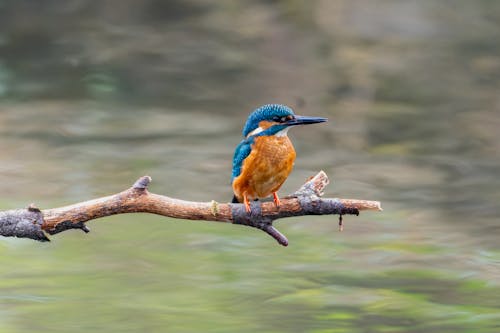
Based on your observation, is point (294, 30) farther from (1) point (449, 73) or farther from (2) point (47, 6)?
(2) point (47, 6)

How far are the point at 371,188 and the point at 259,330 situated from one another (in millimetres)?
2665

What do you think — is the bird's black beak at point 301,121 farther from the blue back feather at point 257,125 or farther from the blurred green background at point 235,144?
the blurred green background at point 235,144

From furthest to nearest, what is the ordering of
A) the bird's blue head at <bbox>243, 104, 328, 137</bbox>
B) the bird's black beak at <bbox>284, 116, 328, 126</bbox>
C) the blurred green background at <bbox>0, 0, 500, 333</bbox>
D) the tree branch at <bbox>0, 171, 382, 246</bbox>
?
the blurred green background at <bbox>0, 0, 500, 333</bbox> < the bird's blue head at <bbox>243, 104, 328, 137</bbox> < the bird's black beak at <bbox>284, 116, 328, 126</bbox> < the tree branch at <bbox>0, 171, 382, 246</bbox>

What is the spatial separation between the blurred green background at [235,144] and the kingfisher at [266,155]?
6.22 ft

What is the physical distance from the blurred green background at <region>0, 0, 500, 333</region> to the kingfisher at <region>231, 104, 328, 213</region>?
74.6 inches

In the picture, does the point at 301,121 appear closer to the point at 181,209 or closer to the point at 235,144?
the point at 181,209

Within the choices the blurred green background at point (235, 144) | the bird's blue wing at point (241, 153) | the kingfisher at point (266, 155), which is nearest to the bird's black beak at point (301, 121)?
the kingfisher at point (266, 155)

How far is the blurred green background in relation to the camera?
18.6 ft

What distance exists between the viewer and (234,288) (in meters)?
5.92

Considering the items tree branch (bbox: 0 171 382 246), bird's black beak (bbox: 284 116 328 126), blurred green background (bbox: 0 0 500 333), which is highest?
blurred green background (bbox: 0 0 500 333)

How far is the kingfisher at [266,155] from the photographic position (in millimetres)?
3484

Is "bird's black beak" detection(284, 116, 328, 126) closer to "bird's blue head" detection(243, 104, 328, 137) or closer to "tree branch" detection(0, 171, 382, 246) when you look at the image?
"bird's blue head" detection(243, 104, 328, 137)

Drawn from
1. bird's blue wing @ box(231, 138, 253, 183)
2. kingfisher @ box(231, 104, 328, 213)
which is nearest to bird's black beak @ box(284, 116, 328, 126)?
kingfisher @ box(231, 104, 328, 213)

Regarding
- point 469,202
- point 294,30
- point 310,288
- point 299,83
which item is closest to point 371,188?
point 469,202
